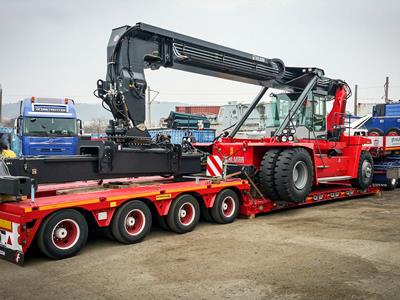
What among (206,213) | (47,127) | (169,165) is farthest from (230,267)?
(47,127)

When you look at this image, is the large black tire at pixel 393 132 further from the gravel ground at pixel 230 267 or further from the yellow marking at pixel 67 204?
the yellow marking at pixel 67 204

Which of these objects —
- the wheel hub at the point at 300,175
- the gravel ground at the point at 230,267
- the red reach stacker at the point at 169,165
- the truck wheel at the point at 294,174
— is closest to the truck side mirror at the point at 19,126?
the red reach stacker at the point at 169,165

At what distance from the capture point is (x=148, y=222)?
23.2ft

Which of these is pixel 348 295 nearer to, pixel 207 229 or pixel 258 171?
pixel 207 229

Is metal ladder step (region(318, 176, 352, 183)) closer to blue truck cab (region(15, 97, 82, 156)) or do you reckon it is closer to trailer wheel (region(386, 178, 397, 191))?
trailer wheel (region(386, 178, 397, 191))

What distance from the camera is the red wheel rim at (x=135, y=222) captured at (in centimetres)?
685

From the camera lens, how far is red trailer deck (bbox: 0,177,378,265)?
18.7 feet

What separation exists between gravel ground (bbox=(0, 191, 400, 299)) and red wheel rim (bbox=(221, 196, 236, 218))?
1.39 feet

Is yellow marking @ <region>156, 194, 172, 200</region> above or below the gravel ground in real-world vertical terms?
above

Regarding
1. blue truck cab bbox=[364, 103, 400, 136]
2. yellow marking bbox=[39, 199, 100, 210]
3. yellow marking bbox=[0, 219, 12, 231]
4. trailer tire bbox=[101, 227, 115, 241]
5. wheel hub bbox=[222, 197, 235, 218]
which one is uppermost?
blue truck cab bbox=[364, 103, 400, 136]

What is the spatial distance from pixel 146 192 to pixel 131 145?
102 centimetres

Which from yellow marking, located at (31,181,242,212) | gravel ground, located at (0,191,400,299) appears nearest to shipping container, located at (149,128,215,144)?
yellow marking, located at (31,181,242,212)

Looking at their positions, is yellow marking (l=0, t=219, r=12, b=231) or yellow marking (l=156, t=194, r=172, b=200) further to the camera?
yellow marking (l=156, t=194, r=172, b=200)

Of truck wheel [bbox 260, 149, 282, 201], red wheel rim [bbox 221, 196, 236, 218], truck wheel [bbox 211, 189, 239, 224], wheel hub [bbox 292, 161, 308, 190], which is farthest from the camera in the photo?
wheel hub [bbox 292, 161, 308, 190]
